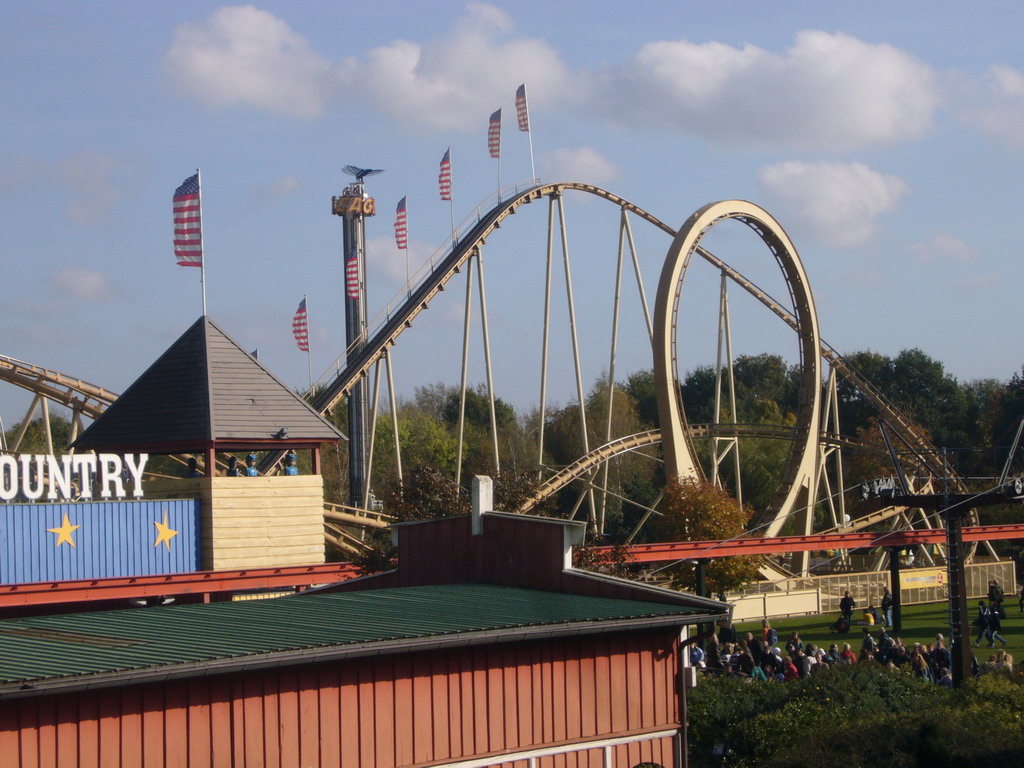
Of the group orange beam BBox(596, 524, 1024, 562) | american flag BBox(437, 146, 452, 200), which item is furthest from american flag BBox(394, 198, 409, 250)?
orange beam BBox(596, 524, 1024, 562)

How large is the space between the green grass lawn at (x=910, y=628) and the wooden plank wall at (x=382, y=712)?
12129 mm

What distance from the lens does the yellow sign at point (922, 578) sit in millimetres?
33156

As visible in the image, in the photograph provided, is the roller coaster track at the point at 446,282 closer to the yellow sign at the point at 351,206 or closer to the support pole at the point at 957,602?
the support pole at the point at 957,602

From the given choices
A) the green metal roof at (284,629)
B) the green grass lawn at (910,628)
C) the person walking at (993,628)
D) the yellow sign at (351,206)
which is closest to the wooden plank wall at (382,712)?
the green metal roof at (284,629)

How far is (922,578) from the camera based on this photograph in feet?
111

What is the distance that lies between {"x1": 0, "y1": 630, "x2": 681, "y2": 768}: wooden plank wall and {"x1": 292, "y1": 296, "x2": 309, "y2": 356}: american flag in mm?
29434

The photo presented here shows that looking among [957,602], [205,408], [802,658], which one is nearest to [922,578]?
[802,658]

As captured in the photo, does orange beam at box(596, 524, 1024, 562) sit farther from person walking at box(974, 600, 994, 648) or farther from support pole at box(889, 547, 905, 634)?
person walking at box(974, 600, 994, 648)

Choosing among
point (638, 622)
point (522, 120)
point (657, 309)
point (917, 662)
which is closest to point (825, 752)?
point (638, 622)

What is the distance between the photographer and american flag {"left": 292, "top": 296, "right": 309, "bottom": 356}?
130ft

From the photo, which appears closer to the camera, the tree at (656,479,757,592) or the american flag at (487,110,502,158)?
the tree at (656,479,757,592)

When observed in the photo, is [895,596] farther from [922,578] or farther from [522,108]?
[522,108]

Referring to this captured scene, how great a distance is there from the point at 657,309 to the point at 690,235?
216 cm

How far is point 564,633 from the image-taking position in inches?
408
